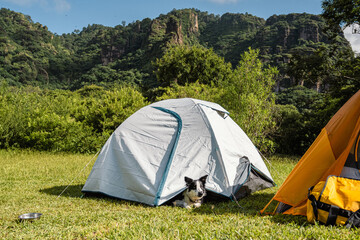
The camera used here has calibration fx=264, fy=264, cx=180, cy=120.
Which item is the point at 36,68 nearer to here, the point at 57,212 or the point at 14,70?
the point at 14,70

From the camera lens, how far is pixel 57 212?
12.4 feet

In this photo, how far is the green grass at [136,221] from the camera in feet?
9.66

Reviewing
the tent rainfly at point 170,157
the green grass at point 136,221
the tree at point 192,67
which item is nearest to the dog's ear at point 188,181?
the tent rainfly at point 170,157

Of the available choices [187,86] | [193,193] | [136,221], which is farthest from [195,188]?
[187,86]

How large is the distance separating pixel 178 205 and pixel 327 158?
2276mm

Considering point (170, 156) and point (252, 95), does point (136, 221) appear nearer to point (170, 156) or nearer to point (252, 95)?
point (170, 156)

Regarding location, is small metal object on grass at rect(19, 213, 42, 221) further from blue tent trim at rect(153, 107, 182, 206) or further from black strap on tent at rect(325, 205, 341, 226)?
black strap on tent at rect(325, 205, 341, 226)

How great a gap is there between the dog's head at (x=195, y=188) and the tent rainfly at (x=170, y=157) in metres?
0.17

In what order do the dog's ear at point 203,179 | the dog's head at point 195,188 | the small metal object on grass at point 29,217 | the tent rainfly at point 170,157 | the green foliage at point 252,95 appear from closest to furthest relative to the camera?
1. the small metal object on grass at point 29,217
2. the dog's head at point 195,188
3. the dog's ear at point 203,179
4. the tent rainfly at point 170,157
5. the green foliage at point 252,95

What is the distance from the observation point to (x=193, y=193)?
4047 mm

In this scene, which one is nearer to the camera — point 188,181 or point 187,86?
point 188,181

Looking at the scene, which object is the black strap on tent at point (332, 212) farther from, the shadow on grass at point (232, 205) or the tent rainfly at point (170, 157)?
the tent rainfly at point (170, 157)

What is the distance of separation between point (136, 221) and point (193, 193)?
3.26 feet

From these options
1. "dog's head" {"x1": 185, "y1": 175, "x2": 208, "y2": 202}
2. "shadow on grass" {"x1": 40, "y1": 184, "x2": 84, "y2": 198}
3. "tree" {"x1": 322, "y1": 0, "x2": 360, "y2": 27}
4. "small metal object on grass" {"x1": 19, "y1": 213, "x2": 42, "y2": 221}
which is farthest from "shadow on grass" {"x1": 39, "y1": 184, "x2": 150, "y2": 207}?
"tree" {"x1": 322, "y1": 0, "x2": 360, "y2": 27}
